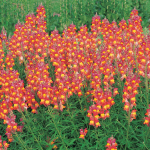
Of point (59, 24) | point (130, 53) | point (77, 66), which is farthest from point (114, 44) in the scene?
point (59, 24)

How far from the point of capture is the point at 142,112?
4.61 meters

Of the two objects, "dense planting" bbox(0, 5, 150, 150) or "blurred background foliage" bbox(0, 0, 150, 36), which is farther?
"blurred background foliage" bbox(0, 0, 150, 36)

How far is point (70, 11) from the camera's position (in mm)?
11445

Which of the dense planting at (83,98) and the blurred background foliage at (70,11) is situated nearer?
the dense planting at (83,98)

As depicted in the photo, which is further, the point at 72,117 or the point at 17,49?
the point at 17,49

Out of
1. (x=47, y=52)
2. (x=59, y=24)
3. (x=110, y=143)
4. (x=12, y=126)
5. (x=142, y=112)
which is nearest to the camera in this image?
(x=110, y=143)

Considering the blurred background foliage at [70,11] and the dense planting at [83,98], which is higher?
the blurred background foliage at [70,11]

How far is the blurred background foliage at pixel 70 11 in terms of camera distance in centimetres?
1084

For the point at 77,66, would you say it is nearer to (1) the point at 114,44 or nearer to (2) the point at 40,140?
(1) the point at 114,44

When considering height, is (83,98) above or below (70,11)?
below

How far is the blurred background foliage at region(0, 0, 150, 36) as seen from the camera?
10.8 m

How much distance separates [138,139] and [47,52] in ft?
9.64

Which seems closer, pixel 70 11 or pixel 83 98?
pixel 83 98

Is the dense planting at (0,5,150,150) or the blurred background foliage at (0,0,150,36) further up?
the blurred background foliage at (0,0,150,36)
